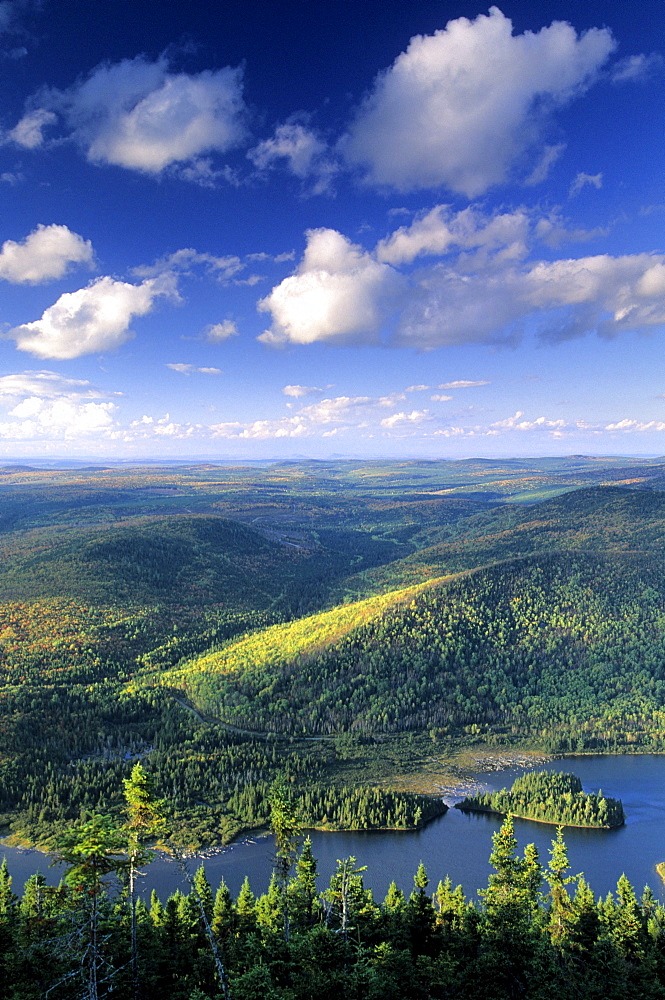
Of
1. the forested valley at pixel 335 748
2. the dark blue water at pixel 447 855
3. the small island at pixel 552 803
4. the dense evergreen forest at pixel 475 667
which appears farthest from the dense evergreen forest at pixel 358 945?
the dense evergreen forest at pixel 475 667

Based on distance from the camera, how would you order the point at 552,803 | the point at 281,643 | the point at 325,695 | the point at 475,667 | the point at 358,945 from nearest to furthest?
the point at 358,945 < the point at 552,803 < the point at 325,695 < the point at 475,667 < the point at 281,643

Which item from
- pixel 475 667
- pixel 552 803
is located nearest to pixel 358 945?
pixel 552 803

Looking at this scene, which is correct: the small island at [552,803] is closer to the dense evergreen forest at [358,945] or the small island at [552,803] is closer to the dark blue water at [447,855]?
the dark blue water at [447,855]

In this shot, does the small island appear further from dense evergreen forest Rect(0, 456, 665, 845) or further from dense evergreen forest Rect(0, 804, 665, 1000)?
dense evergreen forest Rect(0, 804, 665, 1000)

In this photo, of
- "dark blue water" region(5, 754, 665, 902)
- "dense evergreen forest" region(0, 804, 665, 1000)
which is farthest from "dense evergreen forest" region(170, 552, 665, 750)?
"dense evergreen forest" region(0, 804, 665, 1000)

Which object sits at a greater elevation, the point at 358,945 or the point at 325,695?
the point at 358,945

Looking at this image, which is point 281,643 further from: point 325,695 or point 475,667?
point 475,667

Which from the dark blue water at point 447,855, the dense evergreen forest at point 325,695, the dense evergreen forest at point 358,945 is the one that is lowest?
the dark blue water at point 447,855
